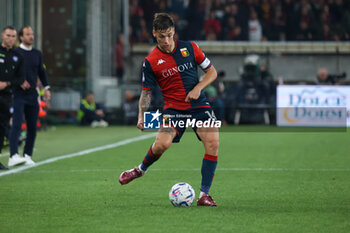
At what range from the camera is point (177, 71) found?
7375 mm

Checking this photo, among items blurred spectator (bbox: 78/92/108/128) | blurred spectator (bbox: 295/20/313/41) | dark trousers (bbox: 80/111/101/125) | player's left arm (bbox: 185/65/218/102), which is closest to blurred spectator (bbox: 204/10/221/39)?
blurred spectator (bbox: 295/20/313/41)

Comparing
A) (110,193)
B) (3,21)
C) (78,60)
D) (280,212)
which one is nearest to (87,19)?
(78,60)

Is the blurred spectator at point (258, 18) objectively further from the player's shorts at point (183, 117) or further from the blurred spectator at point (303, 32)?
the player's shorts at point (183, 117)

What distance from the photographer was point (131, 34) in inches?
1024

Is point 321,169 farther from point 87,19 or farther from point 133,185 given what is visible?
point 87,19

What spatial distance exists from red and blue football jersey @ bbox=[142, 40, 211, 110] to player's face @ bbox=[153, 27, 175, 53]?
0.07 meters

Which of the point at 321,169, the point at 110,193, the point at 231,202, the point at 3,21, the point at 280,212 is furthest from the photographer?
the point at 3,21

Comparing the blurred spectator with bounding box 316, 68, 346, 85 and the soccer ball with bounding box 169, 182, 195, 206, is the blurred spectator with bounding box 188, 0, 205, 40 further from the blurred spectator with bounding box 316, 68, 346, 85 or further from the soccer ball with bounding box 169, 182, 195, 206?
the soccer ball with bounding box 169, 182, 195, 206

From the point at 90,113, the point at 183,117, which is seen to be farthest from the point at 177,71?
the point at 90,113

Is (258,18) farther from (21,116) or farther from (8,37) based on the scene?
(8,37)

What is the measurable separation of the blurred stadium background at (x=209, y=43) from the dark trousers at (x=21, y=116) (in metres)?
11.1

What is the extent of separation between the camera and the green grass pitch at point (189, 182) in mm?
6035

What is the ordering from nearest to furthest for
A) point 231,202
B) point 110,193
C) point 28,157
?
1. point 231,202
2. point 110,193
3. point 28,157

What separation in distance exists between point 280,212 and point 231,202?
793 millimetres
